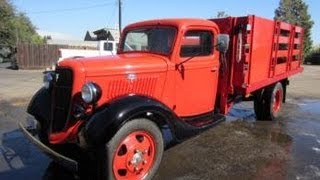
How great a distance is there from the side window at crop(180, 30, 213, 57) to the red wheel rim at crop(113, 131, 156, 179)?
178 centimetres

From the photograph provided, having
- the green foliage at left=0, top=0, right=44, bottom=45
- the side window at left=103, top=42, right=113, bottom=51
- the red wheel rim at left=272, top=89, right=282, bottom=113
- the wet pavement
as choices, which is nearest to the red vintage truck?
the wet pavement

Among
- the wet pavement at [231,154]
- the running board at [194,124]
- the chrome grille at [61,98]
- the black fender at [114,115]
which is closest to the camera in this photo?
the black fender at [114,115]

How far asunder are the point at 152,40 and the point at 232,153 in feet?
7.58

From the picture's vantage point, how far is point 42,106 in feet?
23.9

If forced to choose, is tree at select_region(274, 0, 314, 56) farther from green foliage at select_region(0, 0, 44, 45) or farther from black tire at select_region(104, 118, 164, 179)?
black tire at select_region(104, 118, 164, 179)

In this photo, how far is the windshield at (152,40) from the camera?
7.59 m

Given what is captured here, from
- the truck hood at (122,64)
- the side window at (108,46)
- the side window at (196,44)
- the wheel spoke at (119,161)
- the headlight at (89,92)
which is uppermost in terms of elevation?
the side window at (196,44)

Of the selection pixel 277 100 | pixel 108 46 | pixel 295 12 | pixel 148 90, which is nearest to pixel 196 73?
pixel 148 90

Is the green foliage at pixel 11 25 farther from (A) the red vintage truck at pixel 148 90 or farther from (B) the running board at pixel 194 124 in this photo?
(B) the running board at pixel 194 124

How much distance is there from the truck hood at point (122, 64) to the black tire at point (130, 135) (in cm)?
84

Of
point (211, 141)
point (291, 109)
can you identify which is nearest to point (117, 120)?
point (211, 141)

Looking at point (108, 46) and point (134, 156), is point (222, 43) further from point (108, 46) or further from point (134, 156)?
point (108, 46)

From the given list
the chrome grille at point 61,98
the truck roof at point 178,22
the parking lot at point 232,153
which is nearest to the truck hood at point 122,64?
the chrome grille at point 61,98

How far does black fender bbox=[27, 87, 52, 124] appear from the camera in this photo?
23.4 ft
